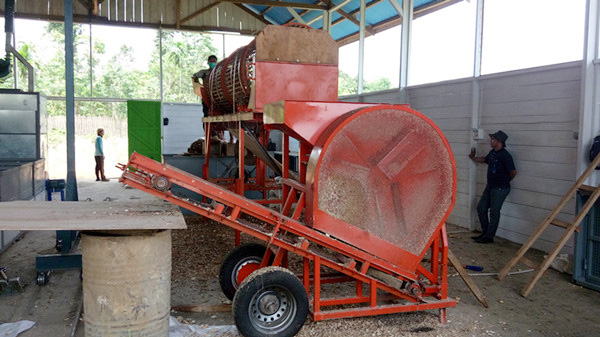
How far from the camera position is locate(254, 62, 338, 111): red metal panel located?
637 cm

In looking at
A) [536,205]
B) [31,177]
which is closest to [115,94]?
[31,177]

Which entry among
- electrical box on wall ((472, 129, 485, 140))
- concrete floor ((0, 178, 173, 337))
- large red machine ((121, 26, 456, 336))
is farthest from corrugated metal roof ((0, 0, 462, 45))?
large red machine ((121, 26, 456, 336))

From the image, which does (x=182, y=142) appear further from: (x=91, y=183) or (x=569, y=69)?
(x=569, y=69)

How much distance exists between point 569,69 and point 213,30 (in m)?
13.9

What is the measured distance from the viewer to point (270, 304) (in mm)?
3811

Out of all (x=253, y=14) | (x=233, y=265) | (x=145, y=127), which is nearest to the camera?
(x=233, y=265)

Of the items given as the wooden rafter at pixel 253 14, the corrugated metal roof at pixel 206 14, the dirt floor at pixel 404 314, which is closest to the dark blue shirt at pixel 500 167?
the dirt floor at pixel 404 314

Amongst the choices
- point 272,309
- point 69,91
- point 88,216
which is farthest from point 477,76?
point 88,216

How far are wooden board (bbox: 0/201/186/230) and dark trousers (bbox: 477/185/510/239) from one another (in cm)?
535

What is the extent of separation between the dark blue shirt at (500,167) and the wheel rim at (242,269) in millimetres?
4400

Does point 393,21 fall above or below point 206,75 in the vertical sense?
above

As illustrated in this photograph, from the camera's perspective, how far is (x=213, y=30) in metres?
18.0

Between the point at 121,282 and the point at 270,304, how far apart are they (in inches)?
45.4

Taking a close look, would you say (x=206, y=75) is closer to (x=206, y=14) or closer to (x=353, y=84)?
(x=206, y=14)
